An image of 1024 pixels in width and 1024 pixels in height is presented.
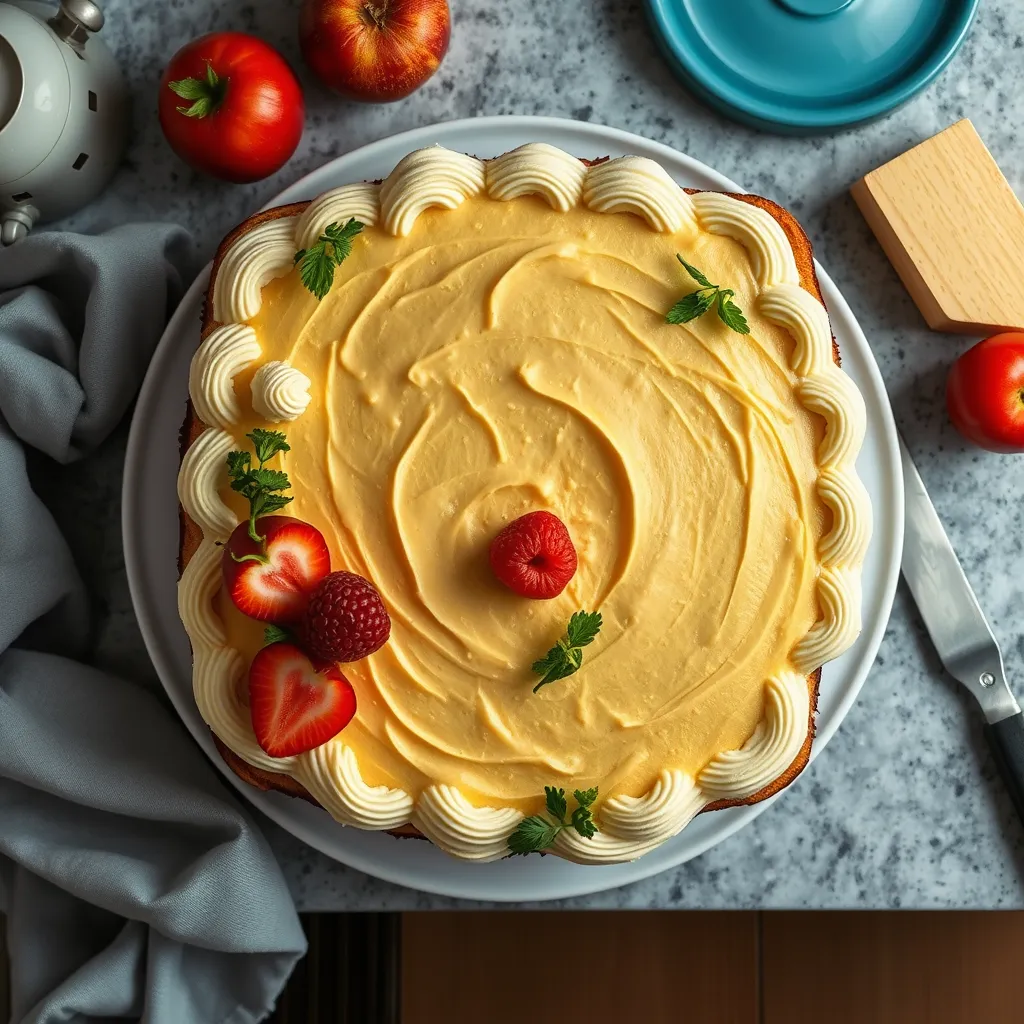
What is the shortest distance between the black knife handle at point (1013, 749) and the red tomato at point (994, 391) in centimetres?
65

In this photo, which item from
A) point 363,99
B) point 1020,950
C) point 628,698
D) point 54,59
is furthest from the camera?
point 1020,950

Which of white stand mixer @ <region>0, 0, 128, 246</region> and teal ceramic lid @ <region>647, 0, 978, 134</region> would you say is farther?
teal ceramic lid @ <region>647, 0, 978, 134</region>

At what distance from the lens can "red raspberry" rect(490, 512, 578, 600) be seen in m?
2.01

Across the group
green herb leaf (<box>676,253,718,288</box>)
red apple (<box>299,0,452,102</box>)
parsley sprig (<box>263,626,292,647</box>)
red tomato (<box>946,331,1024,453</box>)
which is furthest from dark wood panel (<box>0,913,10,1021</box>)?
red tomato (<box>946,331,1024,453</box>)

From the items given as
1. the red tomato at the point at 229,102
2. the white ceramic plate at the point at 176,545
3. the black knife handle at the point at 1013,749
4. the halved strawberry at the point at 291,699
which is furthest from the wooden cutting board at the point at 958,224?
the halved strawberry at the point at 291,699

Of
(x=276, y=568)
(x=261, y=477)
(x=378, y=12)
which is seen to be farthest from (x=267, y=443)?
(x=378, y=12)

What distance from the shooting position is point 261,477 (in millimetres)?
2057

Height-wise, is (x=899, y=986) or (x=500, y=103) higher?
(x=500, y=103)

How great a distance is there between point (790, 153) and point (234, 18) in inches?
56.1

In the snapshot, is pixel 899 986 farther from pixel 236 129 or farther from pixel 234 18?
pixel 234 18

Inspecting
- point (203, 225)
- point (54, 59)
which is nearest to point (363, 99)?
point (203, 225)

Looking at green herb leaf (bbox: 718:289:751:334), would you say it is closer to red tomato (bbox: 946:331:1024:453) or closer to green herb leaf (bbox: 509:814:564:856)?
red tomato (bbox: 946:331:1024:453)

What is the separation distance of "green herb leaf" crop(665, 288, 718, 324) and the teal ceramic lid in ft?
2.32

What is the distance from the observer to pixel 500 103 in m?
2.63
